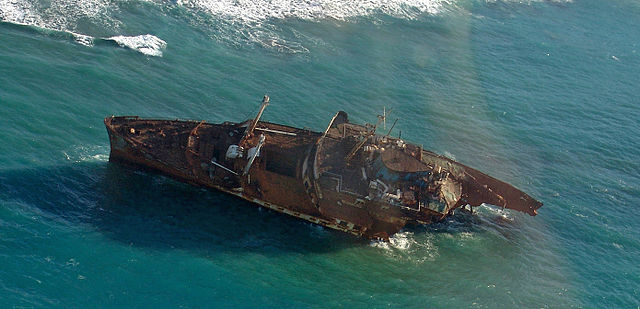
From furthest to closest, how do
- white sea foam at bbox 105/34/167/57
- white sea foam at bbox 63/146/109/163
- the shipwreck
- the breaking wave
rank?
white sea foam at bbox 105/34/167/57, the breaking wave, white sea foam at bbox 63/146/109/163, the shipwreck

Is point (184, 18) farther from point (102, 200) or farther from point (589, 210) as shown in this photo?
point (589, 210)

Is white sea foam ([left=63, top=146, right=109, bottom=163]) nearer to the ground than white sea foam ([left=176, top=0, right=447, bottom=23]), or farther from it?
nearer to the ground

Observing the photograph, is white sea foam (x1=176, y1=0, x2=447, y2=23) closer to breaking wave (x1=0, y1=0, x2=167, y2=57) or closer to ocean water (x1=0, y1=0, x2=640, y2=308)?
ocean water (x1=0, y1=0, x2=640, y2=308)

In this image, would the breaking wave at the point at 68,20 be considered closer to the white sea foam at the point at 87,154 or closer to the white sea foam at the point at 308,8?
the white sea foam at the point at 308,8

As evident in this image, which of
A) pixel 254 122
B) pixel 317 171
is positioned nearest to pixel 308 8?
pixel 254 122

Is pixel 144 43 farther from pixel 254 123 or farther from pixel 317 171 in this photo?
pixel 317 171

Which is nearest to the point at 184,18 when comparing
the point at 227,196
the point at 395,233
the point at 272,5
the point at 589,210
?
the point at 272,5

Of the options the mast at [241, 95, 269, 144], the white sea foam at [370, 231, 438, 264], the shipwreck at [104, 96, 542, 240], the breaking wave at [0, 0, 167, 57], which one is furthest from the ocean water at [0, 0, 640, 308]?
the mast at [241, 95, 269, 144]
